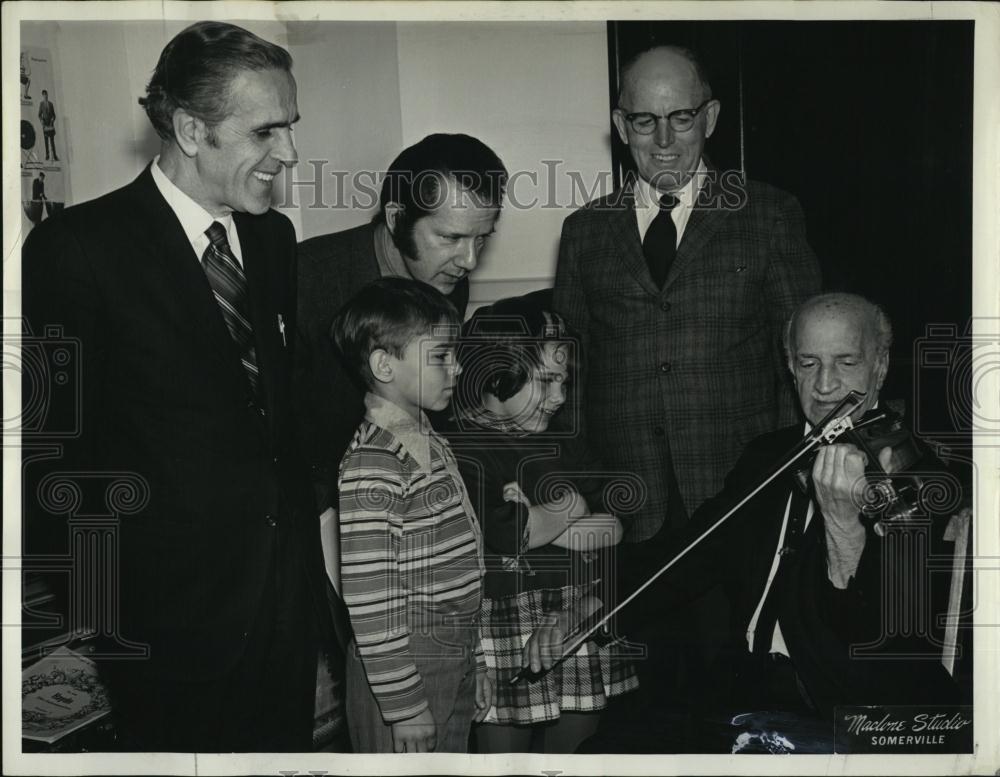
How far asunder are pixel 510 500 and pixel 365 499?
35 cm

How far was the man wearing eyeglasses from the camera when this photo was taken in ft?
8.91

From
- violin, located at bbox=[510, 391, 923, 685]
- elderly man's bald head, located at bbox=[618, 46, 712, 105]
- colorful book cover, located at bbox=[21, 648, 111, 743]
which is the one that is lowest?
colorful book cover, located at bbox=[21, 648, 111, 743]

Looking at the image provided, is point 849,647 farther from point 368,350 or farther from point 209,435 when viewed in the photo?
point 209,435

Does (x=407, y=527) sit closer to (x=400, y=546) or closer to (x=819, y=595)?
(x=400, y=546)

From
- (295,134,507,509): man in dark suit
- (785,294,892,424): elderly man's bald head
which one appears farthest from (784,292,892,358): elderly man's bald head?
(295,134,507,509): man in dark suit

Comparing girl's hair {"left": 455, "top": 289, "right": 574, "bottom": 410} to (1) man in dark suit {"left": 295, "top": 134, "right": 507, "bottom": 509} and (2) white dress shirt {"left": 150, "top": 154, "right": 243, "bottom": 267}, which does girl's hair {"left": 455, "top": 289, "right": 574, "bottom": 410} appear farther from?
(2) white dress shirt {"left": 150, "top": 154, "right": 243, "bottom": 267}

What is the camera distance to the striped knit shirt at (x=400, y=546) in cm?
265

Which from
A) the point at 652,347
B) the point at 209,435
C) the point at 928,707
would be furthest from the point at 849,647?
the point at 209,435

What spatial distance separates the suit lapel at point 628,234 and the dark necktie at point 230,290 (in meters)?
0.92

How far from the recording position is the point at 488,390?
271 centimetres

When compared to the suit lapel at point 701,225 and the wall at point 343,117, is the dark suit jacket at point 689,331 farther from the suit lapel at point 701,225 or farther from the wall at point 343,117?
the wall at point 343,117

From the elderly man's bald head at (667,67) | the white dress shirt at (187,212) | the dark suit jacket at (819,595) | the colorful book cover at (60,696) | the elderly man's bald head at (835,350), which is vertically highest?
the elderly man's bald head at (667,67)

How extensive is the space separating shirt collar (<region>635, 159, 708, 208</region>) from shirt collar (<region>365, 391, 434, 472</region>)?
2.49 feet

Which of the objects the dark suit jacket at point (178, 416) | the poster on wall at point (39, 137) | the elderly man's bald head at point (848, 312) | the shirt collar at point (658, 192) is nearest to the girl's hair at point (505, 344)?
the shirt collar at point (658, 192)
